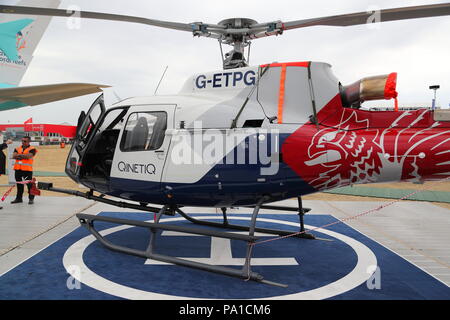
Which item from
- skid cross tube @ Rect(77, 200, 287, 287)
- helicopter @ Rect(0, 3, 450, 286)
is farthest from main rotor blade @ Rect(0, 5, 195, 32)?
skid cross tube @ Rect(77, 200, 287, 287)

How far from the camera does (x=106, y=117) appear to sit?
227 inches

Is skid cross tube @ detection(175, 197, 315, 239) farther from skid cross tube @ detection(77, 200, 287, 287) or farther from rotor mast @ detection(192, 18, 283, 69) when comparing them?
rotor mast @ detection(192, 18, 283, 69)

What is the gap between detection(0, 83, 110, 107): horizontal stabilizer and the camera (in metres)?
7.01

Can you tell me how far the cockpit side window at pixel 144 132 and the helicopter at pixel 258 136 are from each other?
0.02 m

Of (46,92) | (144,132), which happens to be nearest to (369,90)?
(144,132)

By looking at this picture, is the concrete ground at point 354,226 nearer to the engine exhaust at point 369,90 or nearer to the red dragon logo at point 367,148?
the red dragon logo at point 367,148

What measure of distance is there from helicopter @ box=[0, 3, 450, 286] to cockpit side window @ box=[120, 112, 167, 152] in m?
0.02

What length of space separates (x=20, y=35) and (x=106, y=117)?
802cm

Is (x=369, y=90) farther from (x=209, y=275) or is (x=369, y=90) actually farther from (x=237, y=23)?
(x=209, y=275)

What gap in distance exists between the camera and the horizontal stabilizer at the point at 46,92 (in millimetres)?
7007

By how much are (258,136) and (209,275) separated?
2.08 metres

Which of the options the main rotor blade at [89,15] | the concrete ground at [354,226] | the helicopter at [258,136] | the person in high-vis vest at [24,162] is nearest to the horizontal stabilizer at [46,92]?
the person in high-vis vest at [24,162]

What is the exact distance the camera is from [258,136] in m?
4.46
